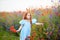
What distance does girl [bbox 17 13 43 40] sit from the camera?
5.46 ft

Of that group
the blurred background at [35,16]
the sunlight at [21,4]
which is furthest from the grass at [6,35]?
the sunlight at [21,4]

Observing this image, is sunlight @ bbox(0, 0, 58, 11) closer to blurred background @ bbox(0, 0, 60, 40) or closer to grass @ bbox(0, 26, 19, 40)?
blurred background @ bbox(0, 0, 60, 40)

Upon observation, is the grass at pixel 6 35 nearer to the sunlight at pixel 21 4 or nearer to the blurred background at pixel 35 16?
the blurred background at pixel 35 16

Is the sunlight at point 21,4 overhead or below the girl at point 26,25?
overhead

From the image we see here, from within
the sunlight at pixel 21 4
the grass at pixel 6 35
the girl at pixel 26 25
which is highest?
the sunlight at pixel 21 4

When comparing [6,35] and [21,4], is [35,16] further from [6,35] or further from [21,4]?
[6,35]

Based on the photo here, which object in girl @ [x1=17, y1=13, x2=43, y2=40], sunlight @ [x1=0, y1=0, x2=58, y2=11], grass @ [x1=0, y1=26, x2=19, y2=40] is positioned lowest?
grass @ [x1=0, y1=26, x2=19, y2=40]

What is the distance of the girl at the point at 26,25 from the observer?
1.66 metres

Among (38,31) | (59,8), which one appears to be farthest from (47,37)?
(59,8)

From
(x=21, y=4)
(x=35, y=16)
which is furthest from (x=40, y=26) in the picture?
(x=21, y=4)

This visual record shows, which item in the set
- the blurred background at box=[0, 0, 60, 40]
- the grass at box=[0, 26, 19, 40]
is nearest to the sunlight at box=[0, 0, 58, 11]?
the blurred background at box=[0, 0, 60, 40]

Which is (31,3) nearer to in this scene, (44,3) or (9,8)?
(44,3)

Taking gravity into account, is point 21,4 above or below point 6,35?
above

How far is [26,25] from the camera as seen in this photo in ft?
5.53
